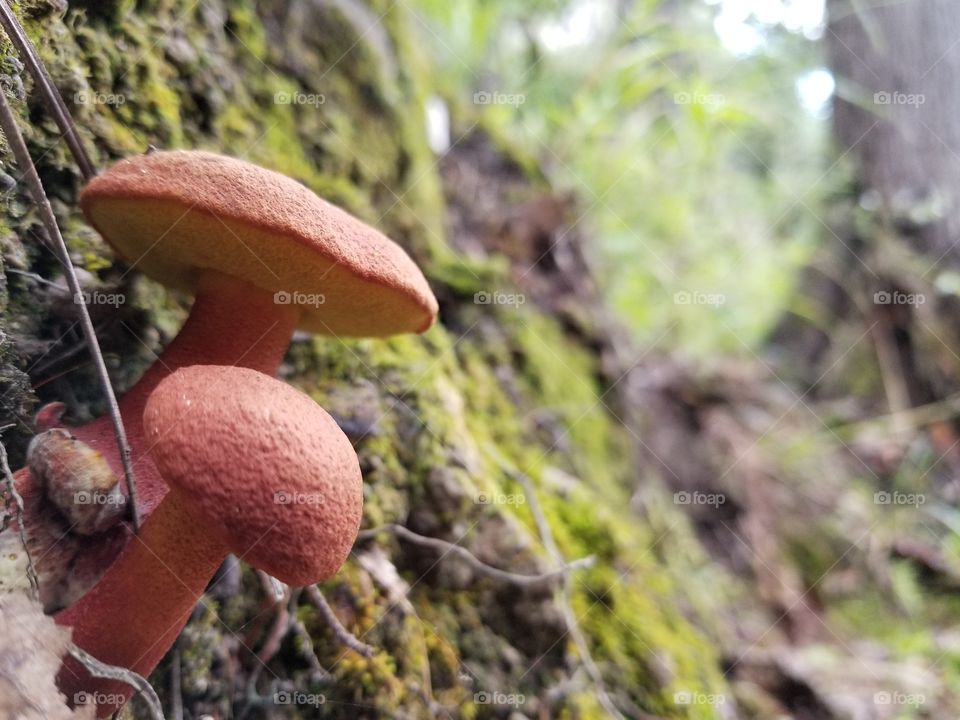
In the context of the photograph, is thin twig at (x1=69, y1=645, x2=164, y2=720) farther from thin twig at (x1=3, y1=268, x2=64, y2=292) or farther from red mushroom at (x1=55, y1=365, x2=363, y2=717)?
thin twig at (x1=3, y1=268, x2=64, y2=292)

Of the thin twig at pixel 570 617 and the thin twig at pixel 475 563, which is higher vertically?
the thin twig at pixel 475 563

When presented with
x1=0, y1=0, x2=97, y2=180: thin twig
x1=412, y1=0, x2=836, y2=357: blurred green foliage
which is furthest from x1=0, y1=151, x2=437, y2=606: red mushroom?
x1=412, y1=0, x2=836, y2=357: blurred green foliage

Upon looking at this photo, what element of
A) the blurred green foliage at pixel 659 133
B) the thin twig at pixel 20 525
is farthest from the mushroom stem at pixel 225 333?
the blurred green foliage at pixel 659 133

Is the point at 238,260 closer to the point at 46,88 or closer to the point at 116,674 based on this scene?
the point at 46,88

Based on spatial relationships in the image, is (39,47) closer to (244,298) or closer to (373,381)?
(244,298)

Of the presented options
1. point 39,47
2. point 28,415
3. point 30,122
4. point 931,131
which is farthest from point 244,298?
point 931,131

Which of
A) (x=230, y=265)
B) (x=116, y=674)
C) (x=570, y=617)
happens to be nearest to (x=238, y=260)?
(x=230, y=265)

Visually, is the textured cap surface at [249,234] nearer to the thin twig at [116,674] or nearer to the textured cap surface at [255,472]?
the textured cap surface at [255,472]
